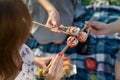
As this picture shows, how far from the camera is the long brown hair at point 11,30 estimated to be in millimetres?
1066

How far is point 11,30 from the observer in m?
1.08

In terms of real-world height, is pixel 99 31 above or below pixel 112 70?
above

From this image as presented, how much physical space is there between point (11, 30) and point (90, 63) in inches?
32.7

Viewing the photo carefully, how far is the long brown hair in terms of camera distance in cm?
107

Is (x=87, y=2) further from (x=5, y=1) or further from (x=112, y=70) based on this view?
(x=5, y=1)

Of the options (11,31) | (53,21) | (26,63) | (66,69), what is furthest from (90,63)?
(11,31)

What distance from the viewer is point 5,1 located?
1.07m

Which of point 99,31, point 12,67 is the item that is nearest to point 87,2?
point 99,31

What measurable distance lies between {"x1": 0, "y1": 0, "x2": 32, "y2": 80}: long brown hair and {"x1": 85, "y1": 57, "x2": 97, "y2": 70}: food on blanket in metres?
0.71

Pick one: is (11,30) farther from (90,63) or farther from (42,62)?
→ (90,63)

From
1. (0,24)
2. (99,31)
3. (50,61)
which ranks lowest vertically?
(50,61)

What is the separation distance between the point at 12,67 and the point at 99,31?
626 mm

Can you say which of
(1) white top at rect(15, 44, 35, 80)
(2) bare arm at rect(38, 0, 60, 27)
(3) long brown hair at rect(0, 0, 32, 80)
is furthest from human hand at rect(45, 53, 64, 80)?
(3) long brown hair at rect(0, 0, 32, 80)

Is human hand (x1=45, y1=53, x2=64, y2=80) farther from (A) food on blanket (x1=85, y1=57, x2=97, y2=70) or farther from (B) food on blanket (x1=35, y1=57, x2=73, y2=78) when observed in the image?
(A) food on blanket (x1=85, y1=57, x2=97, y2=70)
